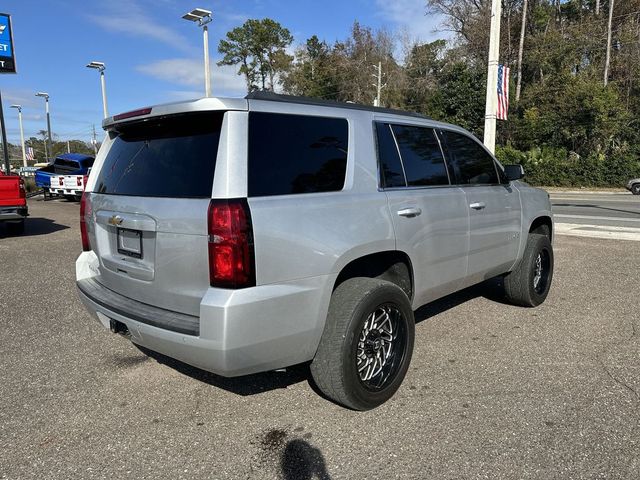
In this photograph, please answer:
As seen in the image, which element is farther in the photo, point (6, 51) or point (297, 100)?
point (6, 51)

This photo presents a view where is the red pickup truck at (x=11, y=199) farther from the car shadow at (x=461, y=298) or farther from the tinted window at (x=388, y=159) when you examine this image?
the tinted window at (x=388, y=159)

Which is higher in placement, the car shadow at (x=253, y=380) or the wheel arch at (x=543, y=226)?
the wheel arch at (x=543, y=226)

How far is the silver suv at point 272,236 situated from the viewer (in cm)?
257

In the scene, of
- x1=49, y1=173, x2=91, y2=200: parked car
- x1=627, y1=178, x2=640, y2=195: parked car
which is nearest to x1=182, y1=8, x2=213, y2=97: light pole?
x1=49, y1=173, x2=91, y2=200: parked car

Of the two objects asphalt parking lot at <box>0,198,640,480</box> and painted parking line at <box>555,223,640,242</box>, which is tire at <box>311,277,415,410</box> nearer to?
asphalt parking lot at <box>0,198,640,480</box>

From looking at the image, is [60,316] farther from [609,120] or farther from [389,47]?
[389,47]

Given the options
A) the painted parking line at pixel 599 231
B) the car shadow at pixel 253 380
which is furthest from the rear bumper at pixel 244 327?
the painted parking line at pixel 599 231

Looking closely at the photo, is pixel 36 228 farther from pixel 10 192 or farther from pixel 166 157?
pixel 166 157

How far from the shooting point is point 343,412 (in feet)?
10.4

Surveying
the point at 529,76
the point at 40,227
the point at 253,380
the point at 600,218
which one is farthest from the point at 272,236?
the point at 529,76

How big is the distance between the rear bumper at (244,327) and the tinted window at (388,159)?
923 millimetres

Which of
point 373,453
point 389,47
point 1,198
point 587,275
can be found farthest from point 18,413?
point 389,47

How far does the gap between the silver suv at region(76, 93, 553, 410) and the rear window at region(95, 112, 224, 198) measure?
0.4 inches

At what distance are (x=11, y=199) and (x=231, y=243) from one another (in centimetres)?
953
